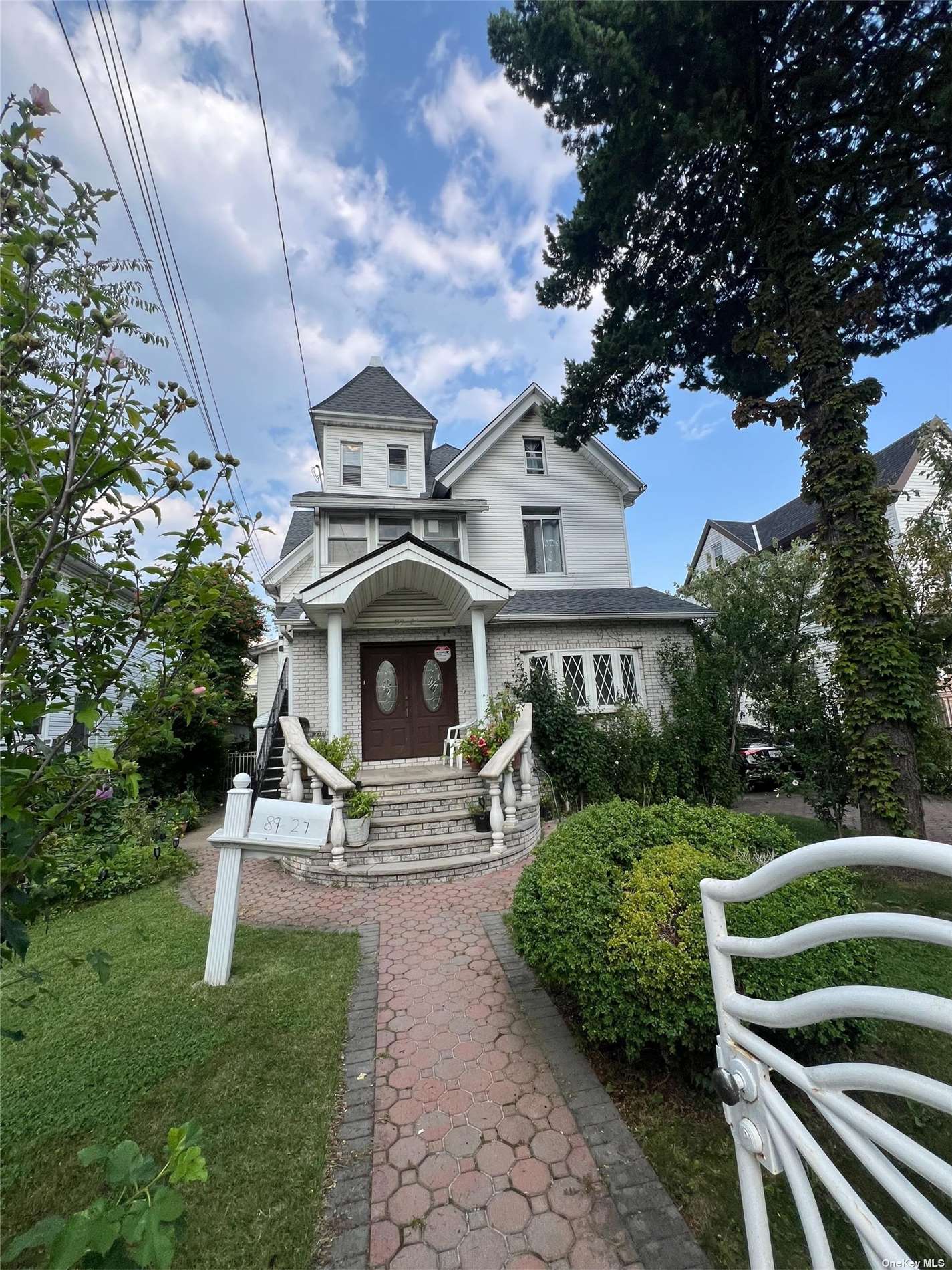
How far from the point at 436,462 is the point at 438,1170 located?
1526cm

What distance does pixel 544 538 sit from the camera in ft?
42.9

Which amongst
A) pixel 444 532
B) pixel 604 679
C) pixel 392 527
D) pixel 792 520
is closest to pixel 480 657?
pixel 604 679

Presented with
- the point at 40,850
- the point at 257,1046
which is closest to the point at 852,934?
the point at 40,850

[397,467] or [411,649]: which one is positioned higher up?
[397,467]

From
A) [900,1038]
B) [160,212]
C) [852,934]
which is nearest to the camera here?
[852,934]

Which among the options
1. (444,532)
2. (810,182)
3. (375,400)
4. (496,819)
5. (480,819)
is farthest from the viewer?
(375,400)

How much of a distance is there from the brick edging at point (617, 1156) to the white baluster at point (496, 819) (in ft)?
10.1

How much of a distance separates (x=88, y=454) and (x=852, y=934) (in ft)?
8.29

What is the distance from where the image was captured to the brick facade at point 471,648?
33.0 ft

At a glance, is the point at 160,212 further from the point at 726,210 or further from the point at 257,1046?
the point at 726,210

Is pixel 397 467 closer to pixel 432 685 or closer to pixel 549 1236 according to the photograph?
pixel 432 685

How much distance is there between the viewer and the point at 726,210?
9.12 meters

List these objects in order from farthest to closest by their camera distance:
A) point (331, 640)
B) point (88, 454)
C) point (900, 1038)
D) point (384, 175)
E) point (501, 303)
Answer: point (501, 303)
point (331, 640)
point (384, 175)
point (900, 1038)
point (88, 454)

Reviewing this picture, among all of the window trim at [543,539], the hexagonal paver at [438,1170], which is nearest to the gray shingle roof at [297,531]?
the window trim at [543,539]
